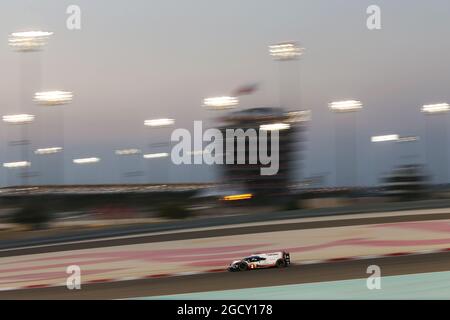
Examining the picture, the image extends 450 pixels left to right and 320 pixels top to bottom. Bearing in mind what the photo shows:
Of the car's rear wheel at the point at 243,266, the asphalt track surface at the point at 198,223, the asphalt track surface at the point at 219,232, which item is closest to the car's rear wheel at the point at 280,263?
the car's rear wheel at the point at 243,266

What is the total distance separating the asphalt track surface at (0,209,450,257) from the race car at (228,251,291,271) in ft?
22.3

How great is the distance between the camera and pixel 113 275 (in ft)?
39.7

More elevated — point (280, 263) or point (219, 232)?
point (280, 263)

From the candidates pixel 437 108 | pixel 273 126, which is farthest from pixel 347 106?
pixel 273 126

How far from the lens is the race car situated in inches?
436

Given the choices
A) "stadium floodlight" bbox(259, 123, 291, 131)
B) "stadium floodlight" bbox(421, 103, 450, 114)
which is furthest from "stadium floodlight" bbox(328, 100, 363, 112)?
"stadium floodlight" bbox(259, 123, 291, 131)

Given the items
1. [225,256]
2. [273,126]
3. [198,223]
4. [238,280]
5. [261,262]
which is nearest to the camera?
[238,280]

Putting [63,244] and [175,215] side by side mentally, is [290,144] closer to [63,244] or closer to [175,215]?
[175,215]

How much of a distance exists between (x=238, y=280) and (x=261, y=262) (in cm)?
101

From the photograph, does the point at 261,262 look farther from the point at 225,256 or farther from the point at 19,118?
the point at 19,118

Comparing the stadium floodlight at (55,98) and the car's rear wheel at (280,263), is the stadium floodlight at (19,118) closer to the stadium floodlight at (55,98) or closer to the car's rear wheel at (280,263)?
the stadium floodlight at (55,98)

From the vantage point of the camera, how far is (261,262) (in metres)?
11.2

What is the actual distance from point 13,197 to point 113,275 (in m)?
23.1

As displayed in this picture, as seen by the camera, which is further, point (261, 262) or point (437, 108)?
point (437, 108)
